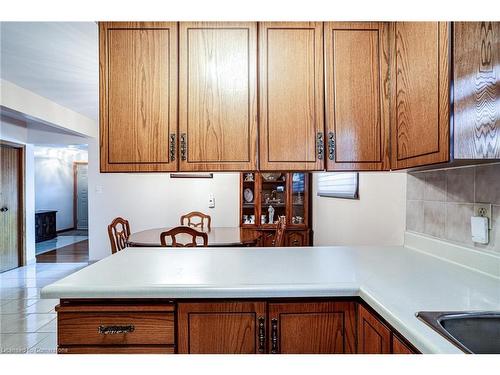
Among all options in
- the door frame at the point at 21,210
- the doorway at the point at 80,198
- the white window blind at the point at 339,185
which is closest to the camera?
the white window blind at the point at 339,185

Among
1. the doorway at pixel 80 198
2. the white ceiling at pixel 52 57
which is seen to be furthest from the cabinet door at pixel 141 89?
the doorway at pixel 80 198

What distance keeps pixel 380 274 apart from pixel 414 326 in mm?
488

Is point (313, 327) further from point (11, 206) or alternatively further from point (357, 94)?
point (11, 206)

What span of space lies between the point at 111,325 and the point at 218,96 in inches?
42.7

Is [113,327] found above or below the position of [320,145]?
below

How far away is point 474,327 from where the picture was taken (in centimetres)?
93

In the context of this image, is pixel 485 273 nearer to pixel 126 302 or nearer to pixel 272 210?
pixel 126 302

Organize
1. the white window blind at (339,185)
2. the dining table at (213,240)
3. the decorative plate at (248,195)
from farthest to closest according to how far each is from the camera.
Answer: the decorative plate at (248,195)
the white window blind at (339,185)
the dining table at (213,240)

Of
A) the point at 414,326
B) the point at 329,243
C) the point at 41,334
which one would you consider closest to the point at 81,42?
the point at 41,334

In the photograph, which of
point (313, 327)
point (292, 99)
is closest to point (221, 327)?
point (313, 327)

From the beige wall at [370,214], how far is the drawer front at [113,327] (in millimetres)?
1657

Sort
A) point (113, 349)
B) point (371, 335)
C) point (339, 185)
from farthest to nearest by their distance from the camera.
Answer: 1. point (339, 185)
2. point (113, 349)
3. point (371, 335)

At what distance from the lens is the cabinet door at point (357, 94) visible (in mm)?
1516

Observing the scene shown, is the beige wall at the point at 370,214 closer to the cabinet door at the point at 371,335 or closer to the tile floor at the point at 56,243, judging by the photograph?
the cabinet door at the point at 371,335
